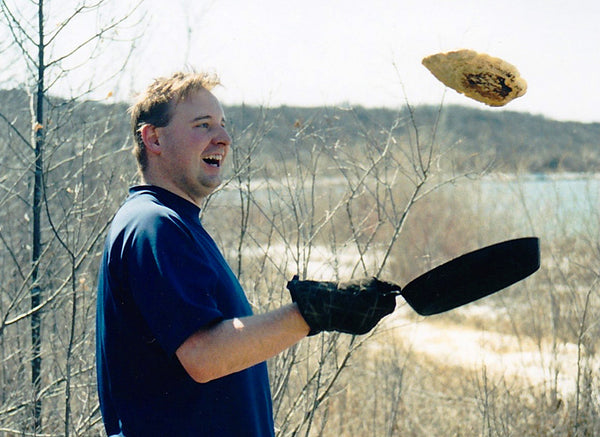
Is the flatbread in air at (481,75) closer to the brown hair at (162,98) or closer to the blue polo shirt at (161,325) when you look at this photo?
the brown hair at (162,98)

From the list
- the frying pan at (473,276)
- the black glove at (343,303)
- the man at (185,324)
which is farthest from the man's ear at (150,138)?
the frying pan at (473,276)

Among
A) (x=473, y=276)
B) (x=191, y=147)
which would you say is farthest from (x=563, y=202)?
(x=191, y=147)

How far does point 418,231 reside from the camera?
1525 centimetres

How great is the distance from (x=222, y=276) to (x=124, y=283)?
10.4 inches

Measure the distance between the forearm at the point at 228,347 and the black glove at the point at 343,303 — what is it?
98 mm

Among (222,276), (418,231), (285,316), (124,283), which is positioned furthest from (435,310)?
(418,231)

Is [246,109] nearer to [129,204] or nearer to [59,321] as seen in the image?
[59,321]

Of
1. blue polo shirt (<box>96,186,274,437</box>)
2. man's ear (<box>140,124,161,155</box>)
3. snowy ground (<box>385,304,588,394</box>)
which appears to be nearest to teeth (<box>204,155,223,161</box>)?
man's ear (<box>140,124,161,155</box>)

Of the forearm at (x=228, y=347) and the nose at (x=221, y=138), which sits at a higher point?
the nose at (x=221, y=138)

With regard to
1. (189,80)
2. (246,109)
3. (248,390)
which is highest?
(246,109)

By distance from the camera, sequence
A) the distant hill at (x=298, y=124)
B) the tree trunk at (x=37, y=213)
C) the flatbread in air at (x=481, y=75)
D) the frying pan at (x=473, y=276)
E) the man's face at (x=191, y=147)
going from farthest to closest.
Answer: the distant hill at (x=298, y=124) → the tree trunk at (x=37, y=213) → the flatbread in air at (x=481, y=75) → the man's face at (x=191, y=147) → the frying pan at (x=473, y=276)

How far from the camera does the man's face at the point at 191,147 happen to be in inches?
82.4

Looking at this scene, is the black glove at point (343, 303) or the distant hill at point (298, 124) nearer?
the black glove at point (343, 303)

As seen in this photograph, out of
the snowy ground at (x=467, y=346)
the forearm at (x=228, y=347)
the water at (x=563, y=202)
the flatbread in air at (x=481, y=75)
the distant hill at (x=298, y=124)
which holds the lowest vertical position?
the snowy ground at (x=467, y=346)
